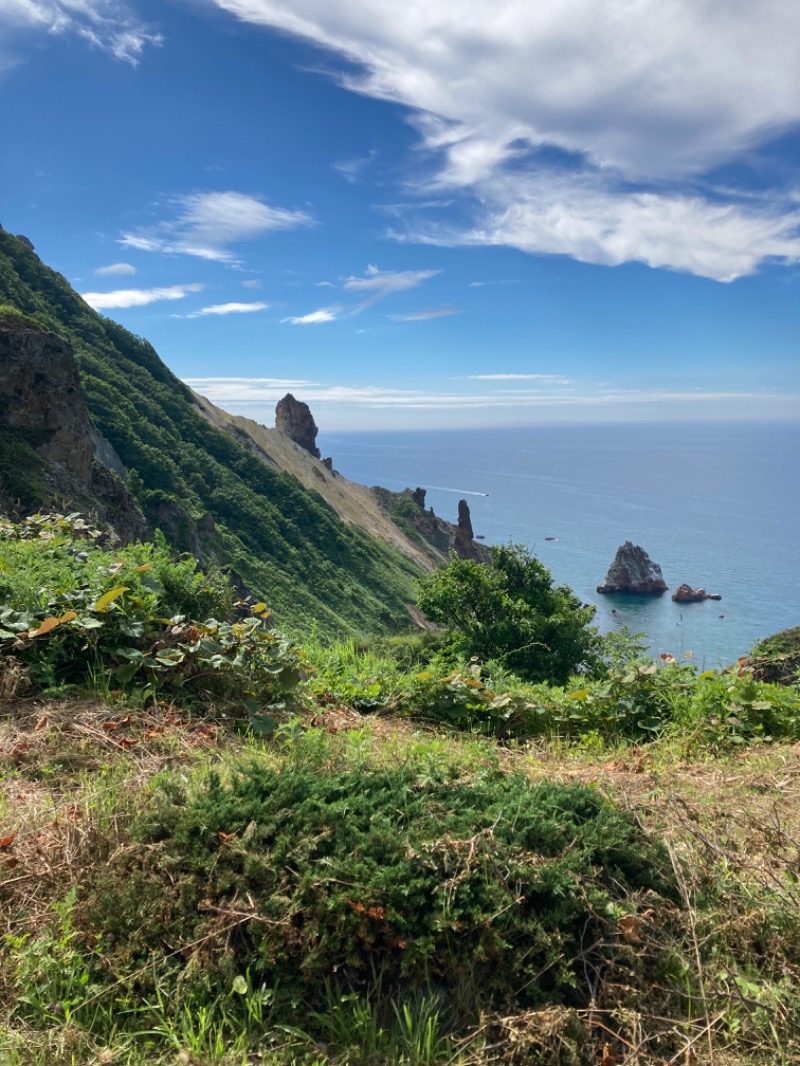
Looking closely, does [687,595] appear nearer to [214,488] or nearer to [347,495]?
[347,495]

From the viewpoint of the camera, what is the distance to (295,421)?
102 meters

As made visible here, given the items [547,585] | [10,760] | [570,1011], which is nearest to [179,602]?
[10,760]

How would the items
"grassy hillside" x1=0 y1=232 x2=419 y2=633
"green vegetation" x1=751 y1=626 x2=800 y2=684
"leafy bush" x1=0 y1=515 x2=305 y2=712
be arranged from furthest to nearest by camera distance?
1. "grassy hillside" x1=0 y1=232 x2=419 y2=633
2. "green vegetation" x1=751 y1=626 x2=800 y2=684
3. "leafy bush" x1=0 y1=515 x2=305 y2=712

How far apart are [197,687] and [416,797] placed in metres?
2.45

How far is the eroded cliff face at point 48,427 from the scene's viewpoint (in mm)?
27266

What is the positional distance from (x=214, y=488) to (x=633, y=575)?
189 feet

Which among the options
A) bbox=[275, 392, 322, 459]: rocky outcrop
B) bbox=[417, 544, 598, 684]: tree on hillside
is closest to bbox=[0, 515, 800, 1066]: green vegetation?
bbox=[417, 544, 598, 684]: tree on hillside

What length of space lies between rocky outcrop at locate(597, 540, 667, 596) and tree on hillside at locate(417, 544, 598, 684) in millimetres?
70772

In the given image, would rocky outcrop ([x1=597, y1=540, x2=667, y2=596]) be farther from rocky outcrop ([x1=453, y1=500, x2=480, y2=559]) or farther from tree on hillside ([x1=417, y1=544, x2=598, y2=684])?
tree on hillside ([x1=417, y1=544, x2=598, y2=684])

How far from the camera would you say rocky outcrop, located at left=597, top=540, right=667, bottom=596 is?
90.3 metres

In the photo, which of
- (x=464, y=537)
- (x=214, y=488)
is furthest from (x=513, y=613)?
(x=464, y=537)

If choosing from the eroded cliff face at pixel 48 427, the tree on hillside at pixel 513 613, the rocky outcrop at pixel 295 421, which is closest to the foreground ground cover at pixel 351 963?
the tree on hillside at pixel 513 613

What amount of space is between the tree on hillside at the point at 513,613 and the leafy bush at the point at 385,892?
51.3 ft

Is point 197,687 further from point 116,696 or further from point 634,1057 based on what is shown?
point 634,1057
